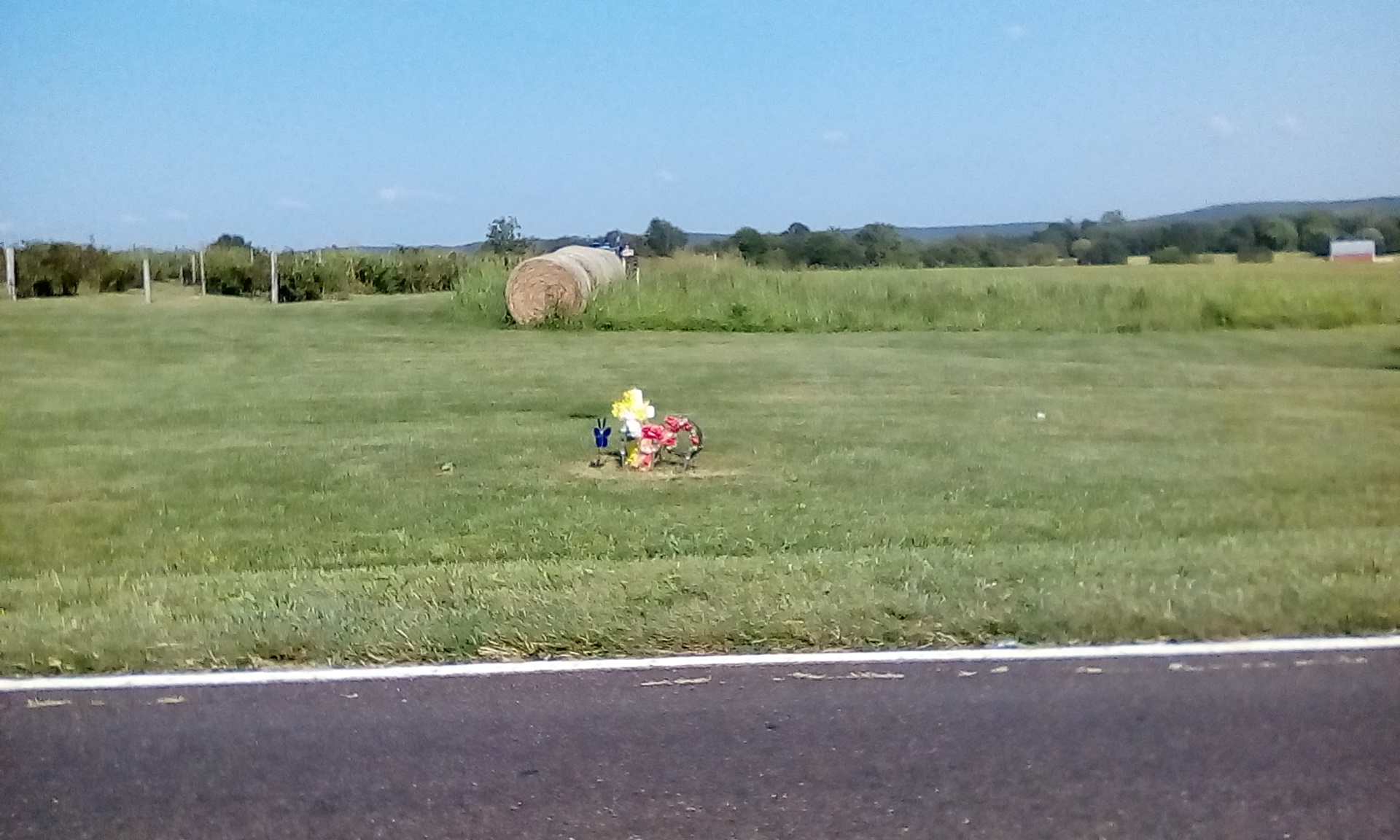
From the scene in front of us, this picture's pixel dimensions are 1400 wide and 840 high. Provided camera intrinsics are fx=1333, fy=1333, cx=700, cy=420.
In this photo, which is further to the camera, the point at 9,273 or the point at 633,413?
the point at 9,273

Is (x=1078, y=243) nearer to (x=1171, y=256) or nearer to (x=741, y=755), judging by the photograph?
(x=1171, y=256)

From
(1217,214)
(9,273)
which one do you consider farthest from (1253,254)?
(9,273)

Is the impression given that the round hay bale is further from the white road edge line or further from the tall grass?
the white road edge line

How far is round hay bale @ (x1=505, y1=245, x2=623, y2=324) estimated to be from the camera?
13.1 m

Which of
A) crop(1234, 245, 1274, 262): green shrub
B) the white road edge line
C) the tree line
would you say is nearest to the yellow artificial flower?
the tree line

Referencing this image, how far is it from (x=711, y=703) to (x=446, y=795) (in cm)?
102

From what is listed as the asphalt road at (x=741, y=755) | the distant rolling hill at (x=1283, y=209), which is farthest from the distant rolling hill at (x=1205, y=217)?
the asphalt road at (x=741, y=755)

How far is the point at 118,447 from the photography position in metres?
8.88

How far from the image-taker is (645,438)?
8398mm

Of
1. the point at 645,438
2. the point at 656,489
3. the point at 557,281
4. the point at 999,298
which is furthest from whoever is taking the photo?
the point at 557,281

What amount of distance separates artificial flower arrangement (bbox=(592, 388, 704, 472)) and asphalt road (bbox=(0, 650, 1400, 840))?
381cm

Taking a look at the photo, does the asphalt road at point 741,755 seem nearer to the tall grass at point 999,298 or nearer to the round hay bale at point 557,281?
the tall grass at point 999,298

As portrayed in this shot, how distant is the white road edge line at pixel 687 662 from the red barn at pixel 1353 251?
612 cm

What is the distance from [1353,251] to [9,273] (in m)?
10.1
